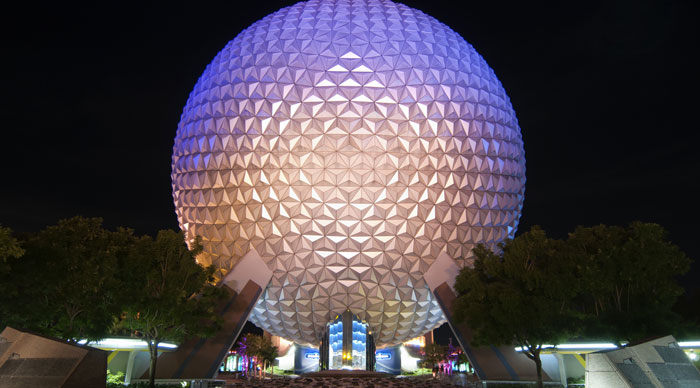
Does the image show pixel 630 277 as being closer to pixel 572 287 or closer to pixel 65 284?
pixel 572 287

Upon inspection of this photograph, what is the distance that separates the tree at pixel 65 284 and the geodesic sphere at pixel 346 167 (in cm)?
768

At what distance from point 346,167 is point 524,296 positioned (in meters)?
10.3

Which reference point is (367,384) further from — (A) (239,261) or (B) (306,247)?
(A) (239,261)

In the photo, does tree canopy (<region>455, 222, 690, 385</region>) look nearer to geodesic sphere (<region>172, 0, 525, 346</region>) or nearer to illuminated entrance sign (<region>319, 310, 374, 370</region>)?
geodesic sphere (<region>172, 0, 525, 346</region>)

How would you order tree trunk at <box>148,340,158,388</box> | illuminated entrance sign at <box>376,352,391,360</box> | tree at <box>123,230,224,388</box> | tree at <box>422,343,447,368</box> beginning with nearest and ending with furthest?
tree trunk at <box>148,340,158,388</box> → tree at <box>123,230,224,388</box> → illuminated entrance sign at <box>376,352,391,360</box> → tree at <box>422,343,447,368</box>

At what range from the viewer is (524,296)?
26453 mm

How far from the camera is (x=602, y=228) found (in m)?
30.6

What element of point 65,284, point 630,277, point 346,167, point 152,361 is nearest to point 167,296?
point 152,361

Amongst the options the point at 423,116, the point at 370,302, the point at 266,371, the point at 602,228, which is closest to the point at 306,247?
the point at 370,302

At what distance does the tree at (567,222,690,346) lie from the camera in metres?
28.5

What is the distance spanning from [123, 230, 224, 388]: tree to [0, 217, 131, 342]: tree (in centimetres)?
106

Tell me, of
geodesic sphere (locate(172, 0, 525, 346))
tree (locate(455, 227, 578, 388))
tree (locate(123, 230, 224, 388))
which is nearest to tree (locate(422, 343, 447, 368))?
geodesic sphere (locate(172, 0, 525, 346))

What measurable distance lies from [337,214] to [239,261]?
575 cm

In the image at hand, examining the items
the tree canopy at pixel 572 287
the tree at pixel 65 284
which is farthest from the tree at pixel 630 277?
the tree at pixel 65 284
